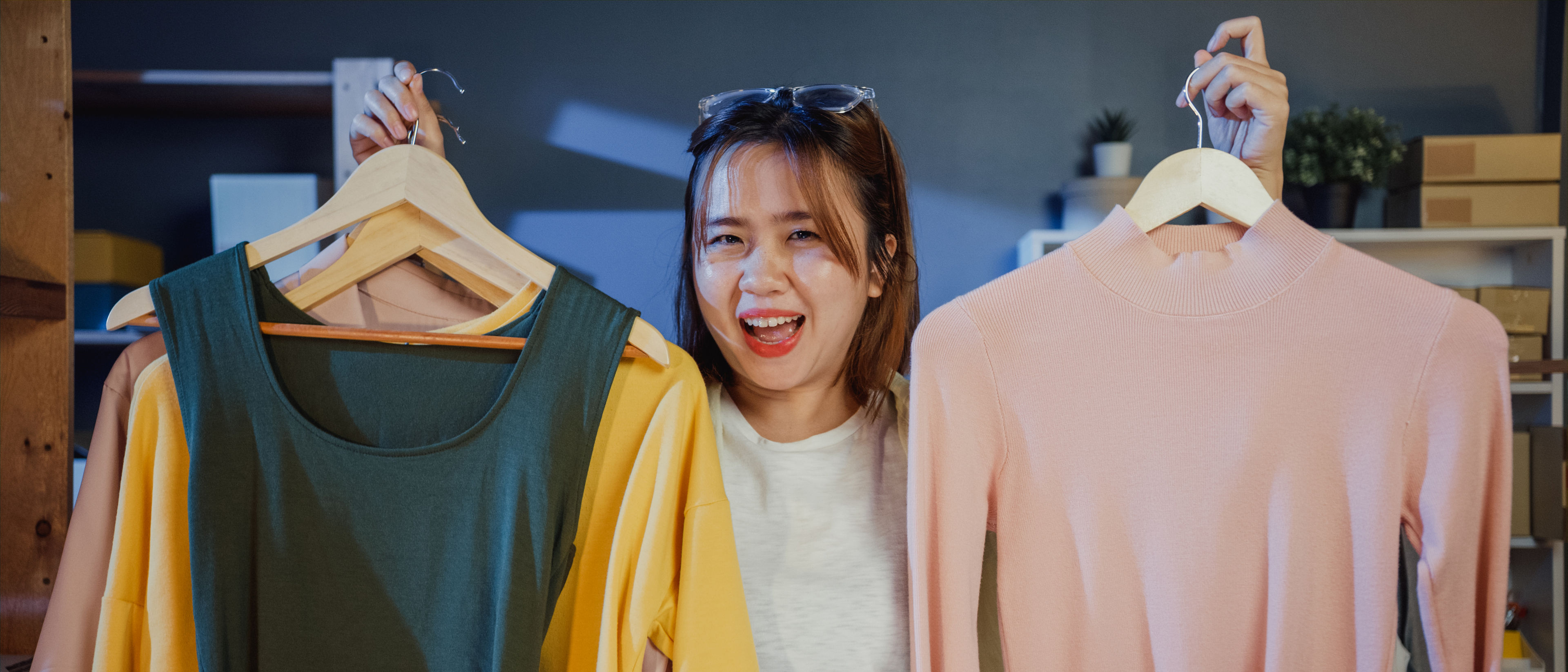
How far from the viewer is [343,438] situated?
34.3 inches

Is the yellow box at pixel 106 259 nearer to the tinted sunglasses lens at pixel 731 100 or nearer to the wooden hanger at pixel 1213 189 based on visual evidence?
the tinted sunglasses lens at pixel 731 100

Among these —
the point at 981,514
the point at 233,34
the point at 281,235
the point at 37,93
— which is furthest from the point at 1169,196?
the point at 233,34

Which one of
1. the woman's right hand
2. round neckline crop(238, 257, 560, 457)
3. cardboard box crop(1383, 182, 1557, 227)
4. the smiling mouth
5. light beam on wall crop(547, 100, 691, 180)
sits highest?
light beam on wall crop(547, 100, 691, 180)

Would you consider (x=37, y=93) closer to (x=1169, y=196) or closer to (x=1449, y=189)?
(x=1169, y=196)

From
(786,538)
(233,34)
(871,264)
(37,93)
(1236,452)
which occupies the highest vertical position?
(233,34)

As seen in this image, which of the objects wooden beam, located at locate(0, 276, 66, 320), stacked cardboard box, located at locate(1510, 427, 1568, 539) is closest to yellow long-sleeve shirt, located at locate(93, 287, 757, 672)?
wooden beam, located at locate(0, 276, 66, 320)

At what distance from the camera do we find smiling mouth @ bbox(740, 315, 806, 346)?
3.48 feet

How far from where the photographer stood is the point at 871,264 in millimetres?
1150

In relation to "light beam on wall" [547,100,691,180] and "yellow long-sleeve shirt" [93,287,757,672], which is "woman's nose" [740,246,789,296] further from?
"light beam on wall" [547,100,691,180]

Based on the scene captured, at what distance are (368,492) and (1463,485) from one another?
1.10 metres

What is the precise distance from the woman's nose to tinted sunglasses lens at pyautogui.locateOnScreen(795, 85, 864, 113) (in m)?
0.22

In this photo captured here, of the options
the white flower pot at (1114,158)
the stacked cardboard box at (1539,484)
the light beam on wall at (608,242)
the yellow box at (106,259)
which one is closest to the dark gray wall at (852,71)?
the light beam on wall at (608,242)

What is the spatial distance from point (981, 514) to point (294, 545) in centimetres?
72

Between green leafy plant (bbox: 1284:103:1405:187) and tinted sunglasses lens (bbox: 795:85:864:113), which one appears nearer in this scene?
tinted sunglasses lens (bbox: 795:85:864:113)
